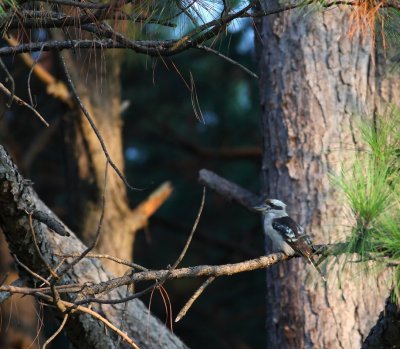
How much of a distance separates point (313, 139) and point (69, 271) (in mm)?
1523

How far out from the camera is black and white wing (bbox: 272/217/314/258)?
11.5 feet

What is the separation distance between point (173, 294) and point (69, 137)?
10.5ft

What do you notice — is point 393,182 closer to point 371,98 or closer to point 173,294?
point 371,98

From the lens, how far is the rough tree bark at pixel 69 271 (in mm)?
3150

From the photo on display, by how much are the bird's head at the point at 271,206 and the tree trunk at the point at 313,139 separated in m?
0.06

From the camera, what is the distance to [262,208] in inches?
178

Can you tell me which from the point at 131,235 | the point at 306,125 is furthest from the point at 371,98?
the point at 131,235

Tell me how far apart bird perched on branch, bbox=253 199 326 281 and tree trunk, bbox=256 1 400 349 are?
80 millimetres

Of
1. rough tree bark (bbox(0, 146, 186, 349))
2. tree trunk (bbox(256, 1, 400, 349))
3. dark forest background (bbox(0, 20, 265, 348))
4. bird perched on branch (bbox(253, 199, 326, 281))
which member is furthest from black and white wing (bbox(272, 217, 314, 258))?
dark forest background (bbox(0, 20, 265, 348))

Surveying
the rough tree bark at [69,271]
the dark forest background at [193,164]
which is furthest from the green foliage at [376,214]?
the dark forest background at [193,164]

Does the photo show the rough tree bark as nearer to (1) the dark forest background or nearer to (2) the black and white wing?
(2) the black and white wing

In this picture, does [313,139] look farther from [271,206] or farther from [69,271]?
[69,271]

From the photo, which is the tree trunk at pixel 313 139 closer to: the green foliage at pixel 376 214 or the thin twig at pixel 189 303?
the green foliage at pixel 376 214

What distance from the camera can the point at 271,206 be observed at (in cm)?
446
